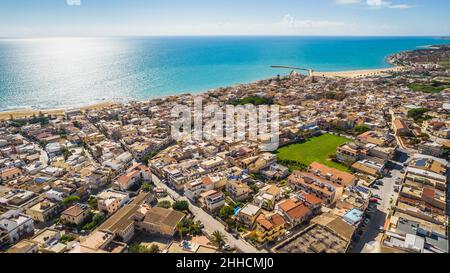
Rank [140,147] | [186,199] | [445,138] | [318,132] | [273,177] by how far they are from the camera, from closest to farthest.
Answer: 1. [186,199]
2. [273,177]
3. [140,147]
4. [445,138]
5. [318,132]

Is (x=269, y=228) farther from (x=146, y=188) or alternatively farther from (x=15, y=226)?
(x=15, y=226)

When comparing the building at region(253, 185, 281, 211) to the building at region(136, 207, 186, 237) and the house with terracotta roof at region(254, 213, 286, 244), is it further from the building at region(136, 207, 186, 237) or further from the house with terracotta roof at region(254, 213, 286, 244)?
the building at region(136, 207, 186, 237)

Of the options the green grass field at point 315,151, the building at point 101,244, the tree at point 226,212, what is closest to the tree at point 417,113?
the green grass field at point 315,151

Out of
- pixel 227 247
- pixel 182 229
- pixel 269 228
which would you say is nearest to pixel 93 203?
pixel 182 229

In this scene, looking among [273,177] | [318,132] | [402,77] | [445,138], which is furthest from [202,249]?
[402,77]

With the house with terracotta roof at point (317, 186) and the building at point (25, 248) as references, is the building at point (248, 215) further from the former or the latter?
the building at point (25, 248)

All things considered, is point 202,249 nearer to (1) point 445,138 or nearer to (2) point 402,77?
(1) point 445,138
